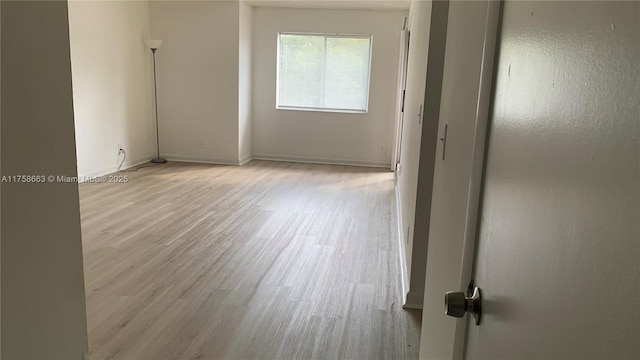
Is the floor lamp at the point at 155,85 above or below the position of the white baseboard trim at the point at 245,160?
above

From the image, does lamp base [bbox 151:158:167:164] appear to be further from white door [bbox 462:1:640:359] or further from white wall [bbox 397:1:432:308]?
white door [bbox 462:1:640:359]

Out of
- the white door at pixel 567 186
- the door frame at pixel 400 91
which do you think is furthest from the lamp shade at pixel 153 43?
the white door at pixel 567 186

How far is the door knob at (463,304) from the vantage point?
2.64 ft

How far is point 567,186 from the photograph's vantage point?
462 mm

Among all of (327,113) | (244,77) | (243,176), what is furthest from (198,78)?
(327,113)

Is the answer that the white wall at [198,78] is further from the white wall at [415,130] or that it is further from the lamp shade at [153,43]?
the white wall at [415,130]

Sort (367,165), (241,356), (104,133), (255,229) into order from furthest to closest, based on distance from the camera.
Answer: (367,165)
(104,133)
(255,229)
(241,356)

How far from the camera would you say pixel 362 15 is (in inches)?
269

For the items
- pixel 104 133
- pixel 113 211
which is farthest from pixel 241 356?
pixel 104 133

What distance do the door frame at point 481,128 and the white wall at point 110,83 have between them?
5.39m

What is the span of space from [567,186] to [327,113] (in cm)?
687

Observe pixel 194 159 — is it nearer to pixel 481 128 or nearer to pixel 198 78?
pixel 198 78

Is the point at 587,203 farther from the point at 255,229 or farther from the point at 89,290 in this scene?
the point at 255,229

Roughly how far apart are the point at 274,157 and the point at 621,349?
7243 mm
